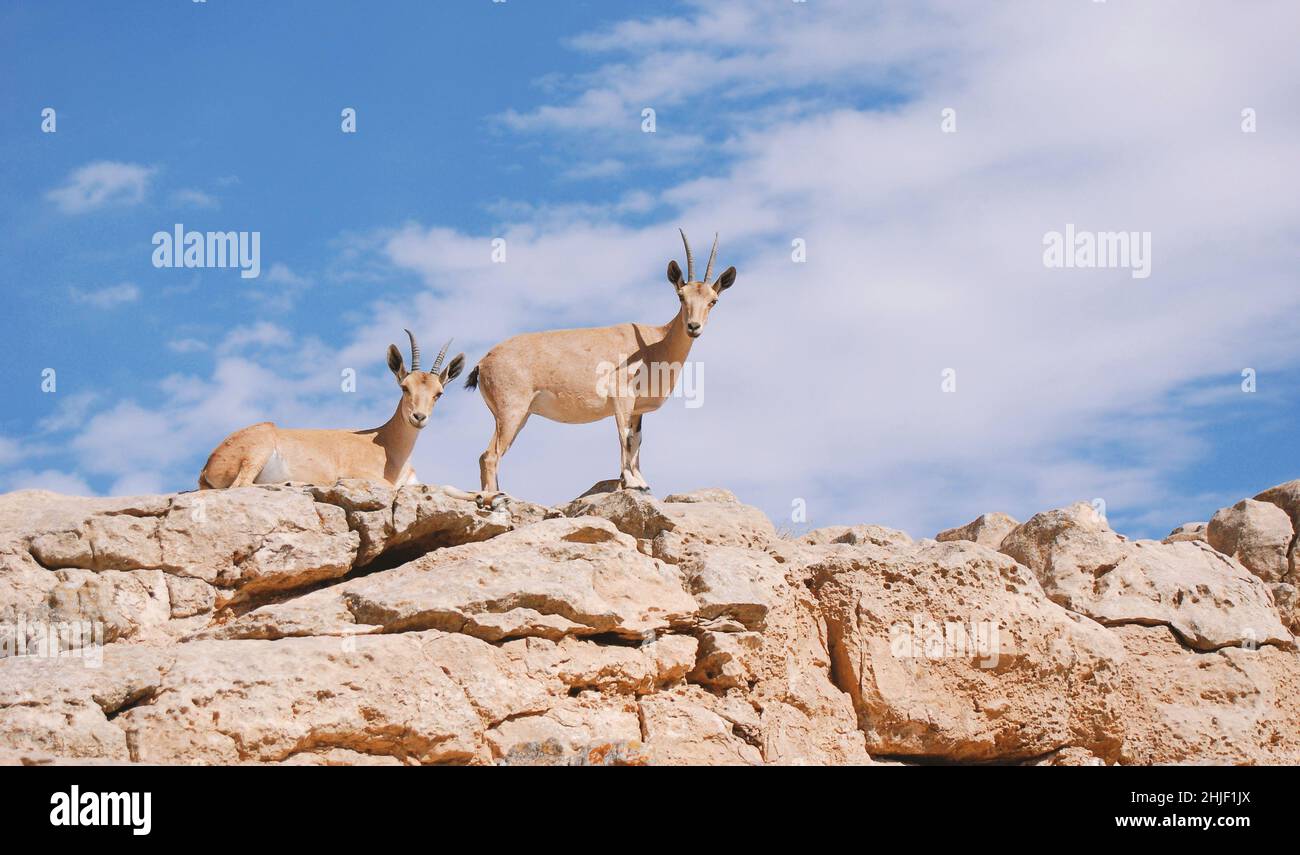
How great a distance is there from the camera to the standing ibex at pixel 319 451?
44.1 feet

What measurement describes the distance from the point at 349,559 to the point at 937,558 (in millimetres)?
4708

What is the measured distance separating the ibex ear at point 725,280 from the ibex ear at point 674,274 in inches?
15.9

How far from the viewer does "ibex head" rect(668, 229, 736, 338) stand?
45.5ft

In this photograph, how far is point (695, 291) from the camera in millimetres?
13977

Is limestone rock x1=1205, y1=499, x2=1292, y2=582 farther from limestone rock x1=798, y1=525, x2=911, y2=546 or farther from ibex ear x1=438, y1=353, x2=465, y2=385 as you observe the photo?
ibex ear x1=438, y1=353, x2=465, y2=385

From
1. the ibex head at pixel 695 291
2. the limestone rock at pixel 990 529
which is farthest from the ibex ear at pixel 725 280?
the limestone rock at pixel 990 529

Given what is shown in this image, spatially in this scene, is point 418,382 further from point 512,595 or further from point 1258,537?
point 1258,537

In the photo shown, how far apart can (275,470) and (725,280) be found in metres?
5.15

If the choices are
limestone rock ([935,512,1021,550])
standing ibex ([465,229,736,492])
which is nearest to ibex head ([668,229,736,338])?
standing ibex ([465,229,736,492])

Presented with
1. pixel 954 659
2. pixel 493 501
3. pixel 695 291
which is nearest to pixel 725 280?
pixel 695 291

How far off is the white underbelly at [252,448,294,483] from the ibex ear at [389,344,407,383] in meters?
1.45

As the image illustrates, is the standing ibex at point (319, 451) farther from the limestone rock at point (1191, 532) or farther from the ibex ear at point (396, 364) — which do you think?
the limestone rock at point (1191, 532)
